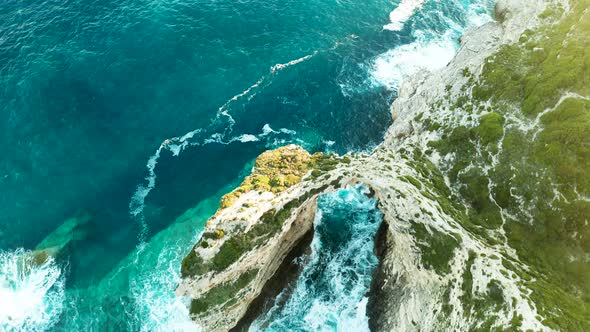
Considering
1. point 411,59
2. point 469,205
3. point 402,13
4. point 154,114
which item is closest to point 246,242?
point 469,205

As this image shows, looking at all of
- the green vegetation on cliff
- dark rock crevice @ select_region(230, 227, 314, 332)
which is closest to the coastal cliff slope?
the green vegetation on cliff

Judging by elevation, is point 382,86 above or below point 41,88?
below

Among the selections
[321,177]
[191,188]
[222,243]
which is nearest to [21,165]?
[191,188]

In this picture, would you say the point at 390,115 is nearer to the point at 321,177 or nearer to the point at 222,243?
the point at 321,177

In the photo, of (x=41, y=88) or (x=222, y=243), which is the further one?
(x=41, y=88)

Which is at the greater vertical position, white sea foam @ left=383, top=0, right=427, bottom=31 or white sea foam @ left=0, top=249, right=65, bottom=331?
white sea foam @ left=383, top=0, right=427, bottom=31

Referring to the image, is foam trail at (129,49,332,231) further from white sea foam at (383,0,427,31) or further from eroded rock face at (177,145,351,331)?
white sea foam at (383,0,427,31)

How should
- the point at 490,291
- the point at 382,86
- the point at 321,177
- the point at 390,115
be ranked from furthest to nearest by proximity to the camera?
1. the point at 382,86
2. the point at 390,115
3. the point at 321,177
4. the point at 490,291
